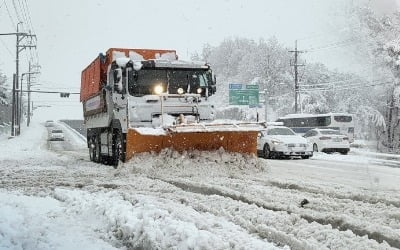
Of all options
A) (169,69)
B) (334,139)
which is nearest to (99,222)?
(169,69)

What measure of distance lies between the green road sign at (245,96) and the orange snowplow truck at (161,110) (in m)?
33.6

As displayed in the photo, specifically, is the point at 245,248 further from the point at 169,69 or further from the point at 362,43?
the point at 362,43

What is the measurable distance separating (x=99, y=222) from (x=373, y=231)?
10.6 ft

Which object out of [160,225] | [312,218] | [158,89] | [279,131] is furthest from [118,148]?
[279,131]

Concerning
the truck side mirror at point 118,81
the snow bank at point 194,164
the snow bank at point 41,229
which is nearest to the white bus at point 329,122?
the snow bank at point 194,164

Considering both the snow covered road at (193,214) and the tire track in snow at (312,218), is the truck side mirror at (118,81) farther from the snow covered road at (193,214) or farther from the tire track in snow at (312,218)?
the tire track in snow at (312,218)

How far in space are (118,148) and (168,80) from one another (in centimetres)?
224

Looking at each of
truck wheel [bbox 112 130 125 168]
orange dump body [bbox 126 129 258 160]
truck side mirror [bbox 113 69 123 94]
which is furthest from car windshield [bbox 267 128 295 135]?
truck side mirror [bbox 113 69 123 94]

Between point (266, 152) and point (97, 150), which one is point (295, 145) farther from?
point (97, 150)

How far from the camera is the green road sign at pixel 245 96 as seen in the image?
48219 millimetres

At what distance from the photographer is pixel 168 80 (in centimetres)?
1327

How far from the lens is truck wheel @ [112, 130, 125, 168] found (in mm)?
13023

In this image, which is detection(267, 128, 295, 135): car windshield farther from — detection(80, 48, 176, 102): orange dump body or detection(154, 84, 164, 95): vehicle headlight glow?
detection(154, 84, 164, 95): vehicle headlight glow

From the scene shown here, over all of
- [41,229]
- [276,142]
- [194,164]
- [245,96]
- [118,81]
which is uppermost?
[245,96]
